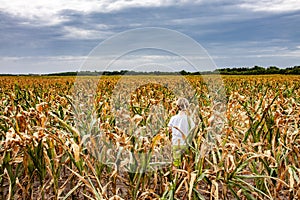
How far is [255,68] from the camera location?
62062mm

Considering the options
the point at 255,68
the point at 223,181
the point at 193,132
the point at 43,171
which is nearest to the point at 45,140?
the point at 43,171

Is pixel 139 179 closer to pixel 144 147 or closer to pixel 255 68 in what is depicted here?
pixel 144 147

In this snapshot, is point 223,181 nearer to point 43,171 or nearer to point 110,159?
point 110,159

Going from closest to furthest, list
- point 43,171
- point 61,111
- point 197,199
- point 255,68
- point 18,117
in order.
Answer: point 197,199
point 43,171
point 18,117
point 61,111
point 255,68

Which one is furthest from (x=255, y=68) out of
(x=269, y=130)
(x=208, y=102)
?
(x=269, y=130)

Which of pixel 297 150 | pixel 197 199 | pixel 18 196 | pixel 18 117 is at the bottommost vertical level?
pixel 18 196

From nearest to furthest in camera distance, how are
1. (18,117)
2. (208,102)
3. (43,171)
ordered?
(43,171) < (18,117) < (208,102)

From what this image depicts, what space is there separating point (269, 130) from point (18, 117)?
112 inches

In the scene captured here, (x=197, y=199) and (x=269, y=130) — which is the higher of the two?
(x=269, y=130)

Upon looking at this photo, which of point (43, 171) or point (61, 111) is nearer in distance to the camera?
point (43, 171)

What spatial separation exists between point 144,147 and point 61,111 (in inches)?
93.5

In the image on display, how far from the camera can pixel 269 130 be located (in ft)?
16.2

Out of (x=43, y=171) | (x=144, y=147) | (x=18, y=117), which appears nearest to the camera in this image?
(x=144, y=147)

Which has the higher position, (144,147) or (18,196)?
(144,147)
